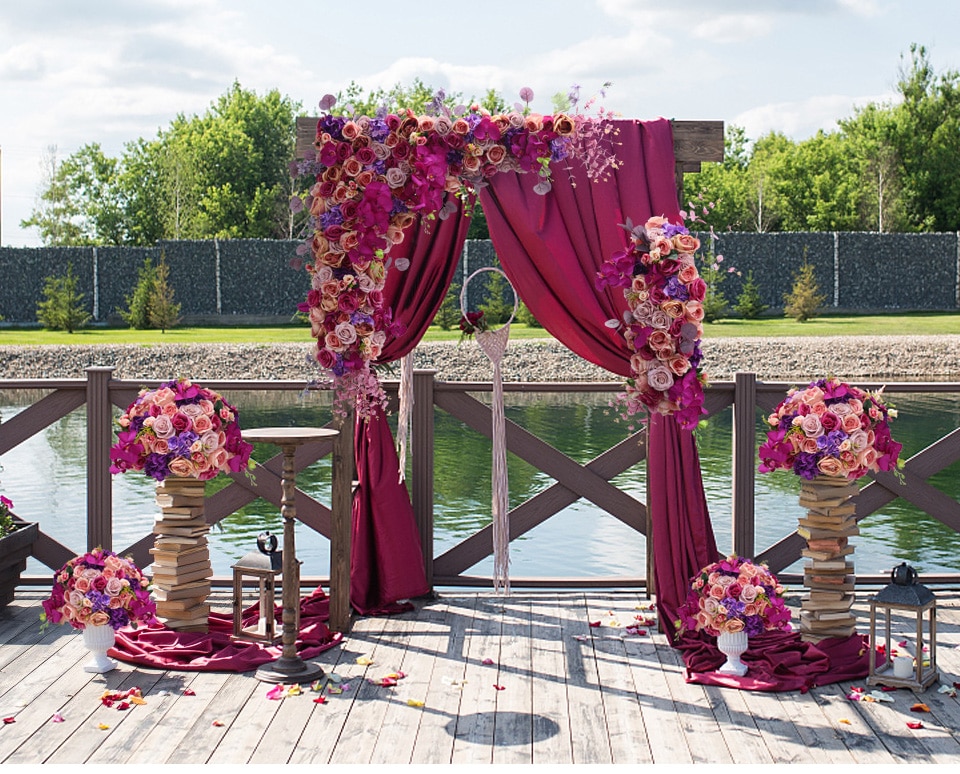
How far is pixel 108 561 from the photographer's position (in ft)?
15.2

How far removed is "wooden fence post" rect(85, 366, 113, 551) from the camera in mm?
5852

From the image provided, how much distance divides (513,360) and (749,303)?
662 centimetres

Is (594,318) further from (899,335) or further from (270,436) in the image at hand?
(899,335)

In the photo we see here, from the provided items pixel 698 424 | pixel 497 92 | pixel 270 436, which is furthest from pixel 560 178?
pixel 497 92

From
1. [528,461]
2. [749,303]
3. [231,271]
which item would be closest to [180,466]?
[528,461]

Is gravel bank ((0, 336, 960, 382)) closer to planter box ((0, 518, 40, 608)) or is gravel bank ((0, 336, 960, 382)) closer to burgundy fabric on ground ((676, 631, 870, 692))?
planter box ((0, 518, 40, 608))

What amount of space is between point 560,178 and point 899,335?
16.4 metres

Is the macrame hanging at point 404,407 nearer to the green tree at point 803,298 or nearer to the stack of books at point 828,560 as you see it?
the stack of books at point 828,560

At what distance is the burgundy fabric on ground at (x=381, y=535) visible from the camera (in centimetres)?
553

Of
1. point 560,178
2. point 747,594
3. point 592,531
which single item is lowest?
point 592,531

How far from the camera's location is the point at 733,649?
452 cm

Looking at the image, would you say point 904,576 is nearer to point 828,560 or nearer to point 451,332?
point 828,560

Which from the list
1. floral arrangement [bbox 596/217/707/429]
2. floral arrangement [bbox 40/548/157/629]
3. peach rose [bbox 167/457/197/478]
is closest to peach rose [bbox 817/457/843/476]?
floral arrangement [bbox 596/217/707/429]

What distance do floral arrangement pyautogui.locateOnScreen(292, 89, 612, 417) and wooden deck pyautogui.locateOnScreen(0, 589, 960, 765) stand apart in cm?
129
